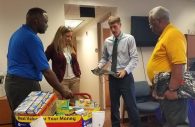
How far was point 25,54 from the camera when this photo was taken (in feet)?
6.00

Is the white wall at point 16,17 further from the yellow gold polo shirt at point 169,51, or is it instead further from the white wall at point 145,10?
the yellow gold polo shirt at point 169,51

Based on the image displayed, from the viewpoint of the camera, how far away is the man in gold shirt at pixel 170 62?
1.86 metres

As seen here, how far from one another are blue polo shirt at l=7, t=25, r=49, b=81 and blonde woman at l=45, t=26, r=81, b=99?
1.09 metres

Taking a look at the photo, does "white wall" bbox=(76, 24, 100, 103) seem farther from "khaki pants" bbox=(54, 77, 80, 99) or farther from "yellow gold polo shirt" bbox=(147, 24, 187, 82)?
"yellow gold polo shirt" bbox=(147, 24, 187, 82)

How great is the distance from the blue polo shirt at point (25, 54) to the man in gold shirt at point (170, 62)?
2.94ft

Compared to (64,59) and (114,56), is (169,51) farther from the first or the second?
(64,59)

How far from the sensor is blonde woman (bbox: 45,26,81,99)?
3021 millimetres

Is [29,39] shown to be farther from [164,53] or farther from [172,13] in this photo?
[172,13]

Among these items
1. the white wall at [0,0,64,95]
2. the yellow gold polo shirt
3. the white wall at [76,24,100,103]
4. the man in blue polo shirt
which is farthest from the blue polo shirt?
the white wall at [76,24,100,103]

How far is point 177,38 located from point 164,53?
150 mm

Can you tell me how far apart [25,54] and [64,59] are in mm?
1216

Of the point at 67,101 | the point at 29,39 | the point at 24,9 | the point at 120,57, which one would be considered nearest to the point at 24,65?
the point at 29,39

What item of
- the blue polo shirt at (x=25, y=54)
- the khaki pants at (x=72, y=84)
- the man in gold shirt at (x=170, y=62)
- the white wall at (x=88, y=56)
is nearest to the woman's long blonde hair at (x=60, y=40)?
the khaki pants at (x=72, y=84)

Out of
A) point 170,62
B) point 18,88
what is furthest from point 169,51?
point 18,88
